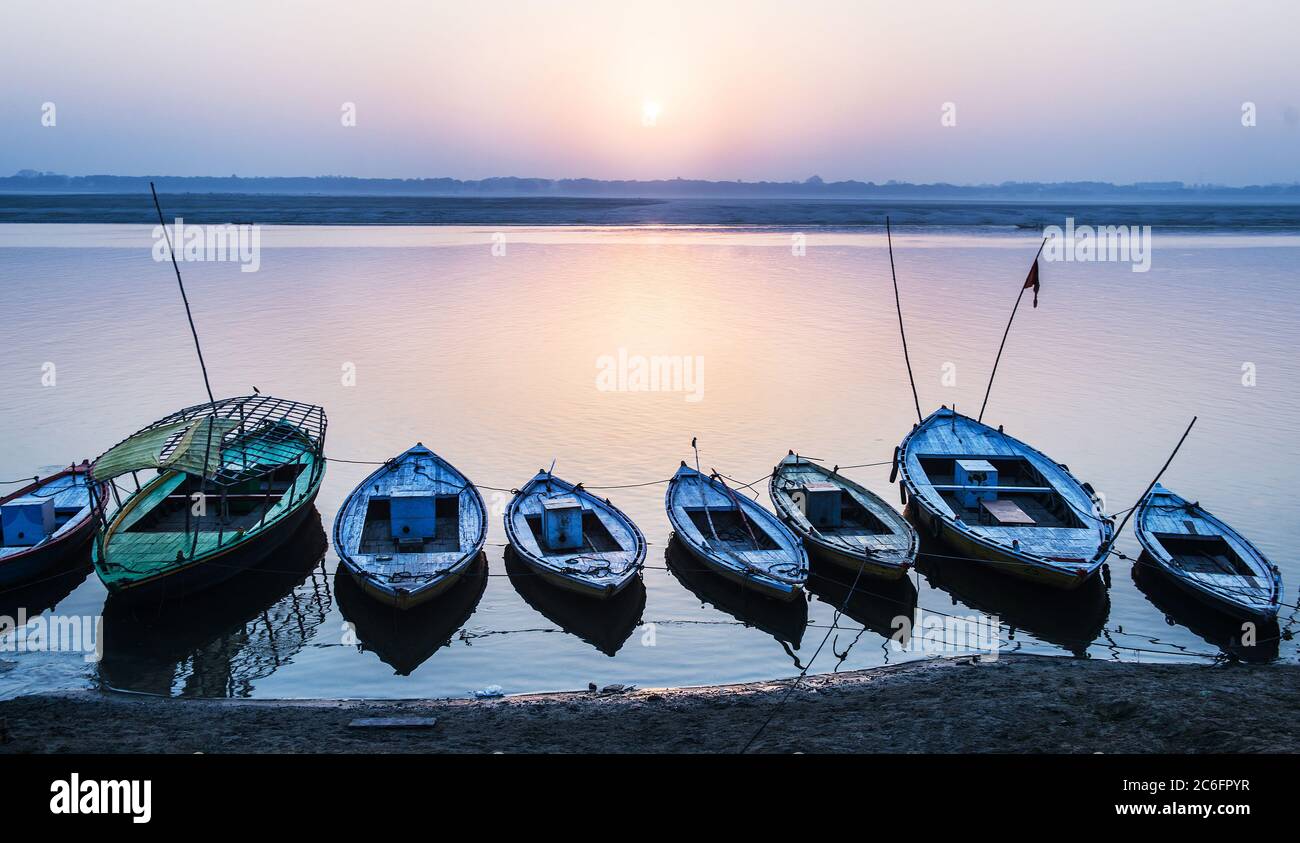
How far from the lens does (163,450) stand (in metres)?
17.7

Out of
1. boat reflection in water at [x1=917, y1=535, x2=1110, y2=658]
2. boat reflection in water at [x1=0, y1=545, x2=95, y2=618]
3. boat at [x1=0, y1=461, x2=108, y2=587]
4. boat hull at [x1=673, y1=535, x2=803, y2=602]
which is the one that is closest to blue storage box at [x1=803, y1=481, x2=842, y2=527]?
boat reflection in water at [x1=917, y1=535, x2=1110, y2=658]

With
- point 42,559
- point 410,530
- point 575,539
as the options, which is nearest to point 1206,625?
point 575,539

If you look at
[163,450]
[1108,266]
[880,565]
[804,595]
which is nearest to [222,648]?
[163,450]

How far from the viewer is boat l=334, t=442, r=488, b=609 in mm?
16969

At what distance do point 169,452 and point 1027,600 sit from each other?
17.1 metres

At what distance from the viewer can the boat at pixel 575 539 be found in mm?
17391

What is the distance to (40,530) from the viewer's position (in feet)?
59.7

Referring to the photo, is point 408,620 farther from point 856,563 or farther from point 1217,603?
point 1217,603

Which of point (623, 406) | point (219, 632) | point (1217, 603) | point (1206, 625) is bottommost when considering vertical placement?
point (1206, 625)

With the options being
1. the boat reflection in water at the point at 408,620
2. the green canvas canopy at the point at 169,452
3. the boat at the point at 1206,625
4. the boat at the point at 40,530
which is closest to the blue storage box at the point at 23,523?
the boat at the point at 40,530

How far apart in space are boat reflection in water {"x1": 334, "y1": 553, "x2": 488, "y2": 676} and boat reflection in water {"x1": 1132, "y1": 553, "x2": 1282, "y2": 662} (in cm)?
1299

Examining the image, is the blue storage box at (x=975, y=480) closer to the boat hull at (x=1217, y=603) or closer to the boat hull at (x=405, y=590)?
the boat hull at (x=1217, y=603)

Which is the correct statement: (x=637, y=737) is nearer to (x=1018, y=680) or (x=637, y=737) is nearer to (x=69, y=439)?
(x=1018, y=680)

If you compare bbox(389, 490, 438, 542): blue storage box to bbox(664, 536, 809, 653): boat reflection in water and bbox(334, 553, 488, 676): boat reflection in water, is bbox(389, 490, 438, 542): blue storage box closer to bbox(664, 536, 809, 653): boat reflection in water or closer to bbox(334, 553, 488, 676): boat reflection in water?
bbox(334, 553, 488, 676): boat reflection in water
